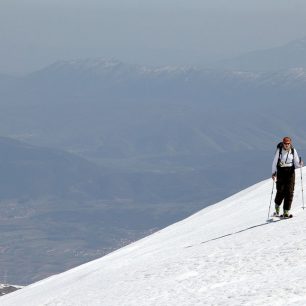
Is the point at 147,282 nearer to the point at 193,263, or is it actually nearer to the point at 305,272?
the point at 193,263

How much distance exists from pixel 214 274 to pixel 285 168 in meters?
6.51

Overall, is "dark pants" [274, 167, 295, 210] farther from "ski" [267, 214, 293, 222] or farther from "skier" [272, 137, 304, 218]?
"ski" [267, 214, 293, 222]

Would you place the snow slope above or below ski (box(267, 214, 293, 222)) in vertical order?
below

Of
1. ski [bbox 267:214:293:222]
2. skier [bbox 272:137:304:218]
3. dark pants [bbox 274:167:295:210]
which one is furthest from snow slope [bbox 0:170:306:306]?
skier [bbox 272:137:304:218]

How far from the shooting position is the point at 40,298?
20391 mm

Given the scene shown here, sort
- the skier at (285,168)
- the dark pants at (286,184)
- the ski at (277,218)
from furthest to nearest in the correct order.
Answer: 1. the ski at (277,218)
2. the dark pants at (286,184)
3. the skier at (285,168)

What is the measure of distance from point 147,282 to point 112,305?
1543 millimetres

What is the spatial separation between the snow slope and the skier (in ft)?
2.22

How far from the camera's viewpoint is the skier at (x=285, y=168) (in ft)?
71.3

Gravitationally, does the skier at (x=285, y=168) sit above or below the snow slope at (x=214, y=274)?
above

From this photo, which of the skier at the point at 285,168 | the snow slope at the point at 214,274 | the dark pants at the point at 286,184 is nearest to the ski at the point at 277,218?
the skier at the point at 285,168

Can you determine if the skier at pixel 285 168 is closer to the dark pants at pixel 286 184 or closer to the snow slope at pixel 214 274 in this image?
the dark pants at pixel 286 184

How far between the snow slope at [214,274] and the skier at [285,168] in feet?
2.22

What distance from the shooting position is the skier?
21.7 metres
